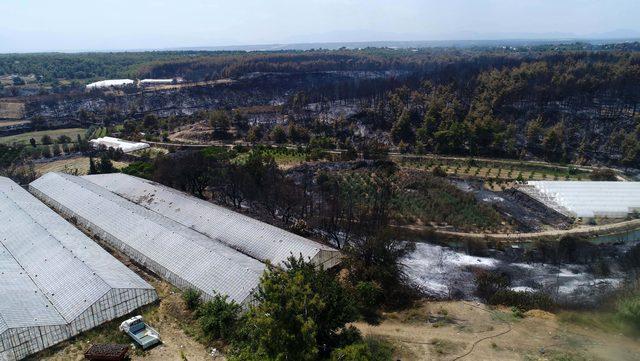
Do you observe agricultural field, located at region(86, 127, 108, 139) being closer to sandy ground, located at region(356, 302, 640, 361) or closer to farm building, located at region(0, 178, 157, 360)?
farm building, located at region(0, 178, 157, 360)

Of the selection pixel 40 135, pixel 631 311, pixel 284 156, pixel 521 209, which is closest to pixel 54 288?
pixel 631 311

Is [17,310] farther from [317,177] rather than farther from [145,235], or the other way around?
[317,177]

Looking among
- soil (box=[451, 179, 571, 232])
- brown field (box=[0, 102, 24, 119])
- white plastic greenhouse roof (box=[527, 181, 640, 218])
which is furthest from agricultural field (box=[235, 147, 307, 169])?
brown field (box=[0, 102, 24, 119])

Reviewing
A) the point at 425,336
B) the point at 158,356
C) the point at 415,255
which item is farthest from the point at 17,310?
the point at 415,255

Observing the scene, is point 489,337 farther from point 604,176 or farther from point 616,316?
point 604,176

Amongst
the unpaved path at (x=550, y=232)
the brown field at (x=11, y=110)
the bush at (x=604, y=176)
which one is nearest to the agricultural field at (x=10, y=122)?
the brown field at (x=11, y=110)
